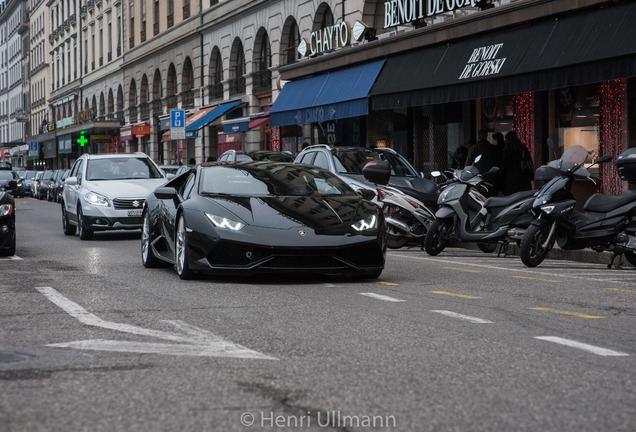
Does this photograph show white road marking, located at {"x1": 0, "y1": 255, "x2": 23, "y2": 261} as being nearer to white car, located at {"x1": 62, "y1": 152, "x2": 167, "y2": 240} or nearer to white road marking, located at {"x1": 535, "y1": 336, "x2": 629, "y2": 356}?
white car, located at {"x1": 62, "y1": 152, "x2": 167, "y2": 240}

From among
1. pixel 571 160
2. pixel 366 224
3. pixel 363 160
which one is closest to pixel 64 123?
pixel 363 160

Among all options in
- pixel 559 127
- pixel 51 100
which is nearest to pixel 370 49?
pixel 559 127

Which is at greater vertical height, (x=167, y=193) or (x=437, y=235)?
(x=167, y=193)

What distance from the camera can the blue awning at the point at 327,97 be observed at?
2398 centimetres

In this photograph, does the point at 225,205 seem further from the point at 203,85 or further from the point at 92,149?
the point at 92,149

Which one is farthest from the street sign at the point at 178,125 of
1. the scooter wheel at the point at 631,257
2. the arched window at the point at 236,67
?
the scooter wheel at the point at 631,257

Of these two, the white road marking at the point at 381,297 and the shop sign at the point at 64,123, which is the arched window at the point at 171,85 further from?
the white road marking at the point at 381,297

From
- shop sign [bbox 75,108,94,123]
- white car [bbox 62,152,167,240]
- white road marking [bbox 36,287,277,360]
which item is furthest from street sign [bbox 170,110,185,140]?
shop sign [bbox 75,108,94,123]

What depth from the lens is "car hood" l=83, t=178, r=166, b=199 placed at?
1706 cm

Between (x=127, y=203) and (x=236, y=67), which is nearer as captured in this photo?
(x=127, y=203)

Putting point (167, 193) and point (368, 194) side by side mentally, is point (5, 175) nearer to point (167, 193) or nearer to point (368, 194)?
point (167, 193)

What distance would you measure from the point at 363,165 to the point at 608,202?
5656 mm

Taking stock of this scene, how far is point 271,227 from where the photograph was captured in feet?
30.1

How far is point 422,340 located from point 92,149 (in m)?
65.9
